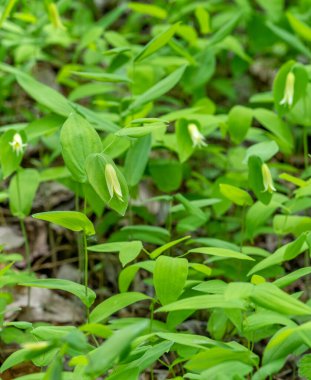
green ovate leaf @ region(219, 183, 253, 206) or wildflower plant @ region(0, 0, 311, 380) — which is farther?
green ovate leaf @ region(219, 183, 253, 206)

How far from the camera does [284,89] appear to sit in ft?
8.47

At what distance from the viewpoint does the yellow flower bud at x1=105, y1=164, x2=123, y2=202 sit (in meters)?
1.79

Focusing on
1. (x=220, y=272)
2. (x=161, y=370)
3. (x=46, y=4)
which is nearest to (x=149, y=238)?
(x=220, y=272)

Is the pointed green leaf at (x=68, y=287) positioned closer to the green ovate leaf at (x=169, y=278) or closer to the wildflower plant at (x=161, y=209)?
the wildflower plant at (x=161, y=209)

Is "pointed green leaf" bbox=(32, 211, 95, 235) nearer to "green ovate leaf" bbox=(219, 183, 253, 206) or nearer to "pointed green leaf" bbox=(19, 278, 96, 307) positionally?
"pointed green leaf" bbox=(19, 278, 96, 307)

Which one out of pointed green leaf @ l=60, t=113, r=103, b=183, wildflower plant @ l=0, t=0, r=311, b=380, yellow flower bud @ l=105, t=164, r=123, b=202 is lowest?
wildflower plant @ l=0, t=0, r=311, b=380

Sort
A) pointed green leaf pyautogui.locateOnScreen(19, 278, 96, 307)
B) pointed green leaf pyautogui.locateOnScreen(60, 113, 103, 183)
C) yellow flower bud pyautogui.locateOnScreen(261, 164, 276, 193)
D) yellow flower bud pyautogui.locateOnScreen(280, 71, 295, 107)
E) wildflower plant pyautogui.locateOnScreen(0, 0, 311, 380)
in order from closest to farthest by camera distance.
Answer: wildflower plant pyautogui.locateOnScreen(0, 0, 311, 380), pointed green leaf pyautogui.locateOnScreen(19, 278, 96, 307), pointed green leaf pyautogui.locateOnScreen(60, 113, 103, 183), yellow flower bud pyautogui.locateOnScreen(261, 164, 276, 193), yellow flower bud pyautogui.locateOnScreen(280, 71, 295, 107)

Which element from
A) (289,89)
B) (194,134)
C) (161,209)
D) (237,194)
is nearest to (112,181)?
(237,194)

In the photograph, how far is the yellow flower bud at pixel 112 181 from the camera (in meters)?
1.79

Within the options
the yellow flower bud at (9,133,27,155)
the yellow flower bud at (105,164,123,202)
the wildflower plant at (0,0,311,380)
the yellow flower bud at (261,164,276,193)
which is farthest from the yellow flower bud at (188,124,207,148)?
the yellow flower bud at (105,164,123,202)

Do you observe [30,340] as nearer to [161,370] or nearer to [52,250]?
[161,370]

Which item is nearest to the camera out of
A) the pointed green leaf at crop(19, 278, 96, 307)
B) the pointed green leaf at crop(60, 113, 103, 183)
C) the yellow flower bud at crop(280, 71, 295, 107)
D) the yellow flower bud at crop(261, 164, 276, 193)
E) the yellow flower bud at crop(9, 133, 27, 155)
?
the pointed green leaf at crop(19, 278, 96, 307)

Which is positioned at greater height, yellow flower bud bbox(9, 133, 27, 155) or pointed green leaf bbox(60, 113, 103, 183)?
pointed green leaf bbox(60, 113, 103, 183)

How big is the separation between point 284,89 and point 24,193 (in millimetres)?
1038
